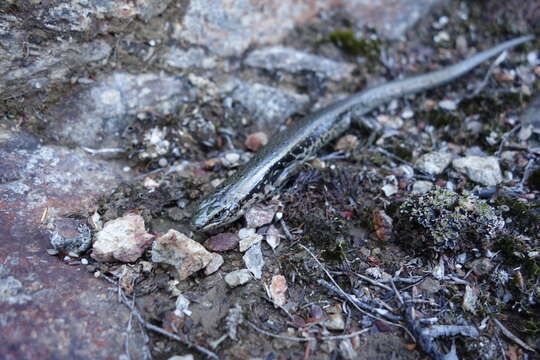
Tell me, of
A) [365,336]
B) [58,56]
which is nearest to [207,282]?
[365,336]

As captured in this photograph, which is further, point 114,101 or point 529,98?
point 529,98

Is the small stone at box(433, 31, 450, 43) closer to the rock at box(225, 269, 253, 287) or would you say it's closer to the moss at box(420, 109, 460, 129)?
the moss at box(420, 109, 460, 129)

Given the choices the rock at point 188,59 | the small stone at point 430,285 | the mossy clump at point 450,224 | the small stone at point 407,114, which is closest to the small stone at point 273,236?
the mossy clump at point 450,224

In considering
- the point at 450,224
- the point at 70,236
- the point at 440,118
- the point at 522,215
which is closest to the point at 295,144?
the point at 450,224

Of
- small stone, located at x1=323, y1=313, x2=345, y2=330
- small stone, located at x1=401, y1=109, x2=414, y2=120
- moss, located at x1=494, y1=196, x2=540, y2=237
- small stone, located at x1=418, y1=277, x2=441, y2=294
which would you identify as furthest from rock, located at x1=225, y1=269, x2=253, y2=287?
small stone, located at x1=401, y1=109, x2=414, y2=120

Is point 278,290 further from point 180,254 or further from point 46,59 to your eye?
point 46,59

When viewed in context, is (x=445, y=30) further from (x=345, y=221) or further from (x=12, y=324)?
(x=12, y=324)
